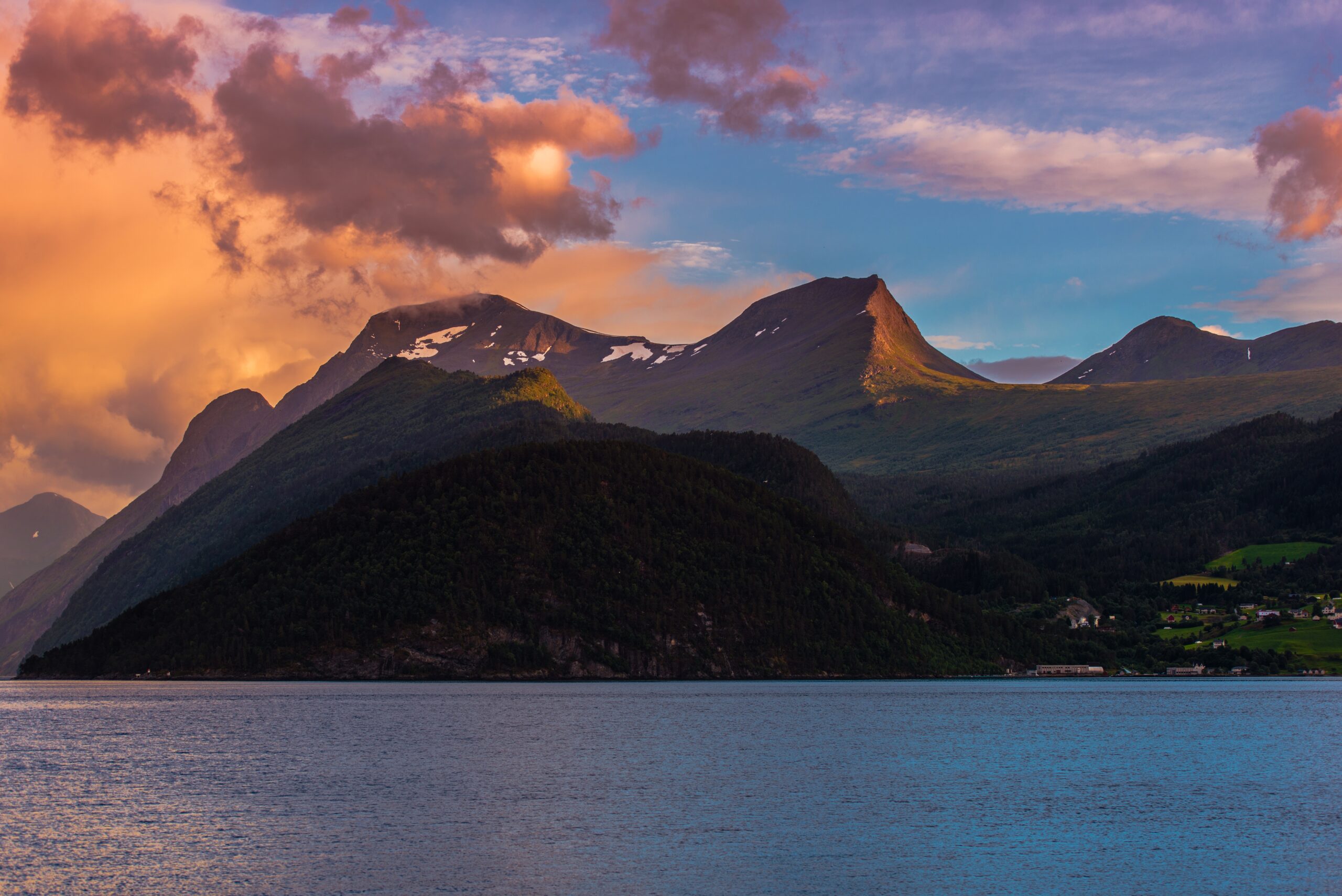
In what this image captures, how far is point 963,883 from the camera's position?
199 ft

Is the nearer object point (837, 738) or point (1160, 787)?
point (1160, 787)

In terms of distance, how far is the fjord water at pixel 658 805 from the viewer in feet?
202

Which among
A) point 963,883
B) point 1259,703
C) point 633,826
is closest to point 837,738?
point 633,826

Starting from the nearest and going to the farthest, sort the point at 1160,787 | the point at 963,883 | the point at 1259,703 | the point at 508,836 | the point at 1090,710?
the point at 963,883, the point at 508,836, the point at 1160,787, the point at 1090,710, the point at 1259,703

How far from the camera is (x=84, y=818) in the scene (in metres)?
75.8

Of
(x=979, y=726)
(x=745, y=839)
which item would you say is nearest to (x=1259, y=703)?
(x=979, y=726)

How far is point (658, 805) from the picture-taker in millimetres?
83938

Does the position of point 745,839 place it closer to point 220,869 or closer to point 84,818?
point 220,869

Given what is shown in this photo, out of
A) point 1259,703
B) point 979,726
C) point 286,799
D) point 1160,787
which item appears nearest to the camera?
point 286,799

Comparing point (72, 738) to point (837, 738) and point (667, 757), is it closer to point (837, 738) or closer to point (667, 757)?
point (667, 757)

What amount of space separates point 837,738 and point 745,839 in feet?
197

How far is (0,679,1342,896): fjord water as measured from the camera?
6162 centimetres

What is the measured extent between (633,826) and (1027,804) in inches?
1144

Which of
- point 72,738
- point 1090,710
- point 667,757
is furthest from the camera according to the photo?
point 1090,710
